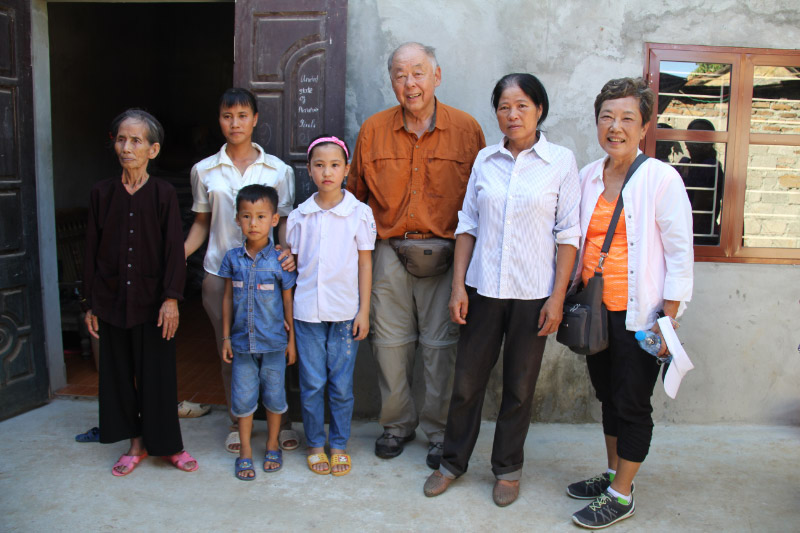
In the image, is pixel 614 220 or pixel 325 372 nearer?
pixel 614 220

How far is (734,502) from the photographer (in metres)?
3.03

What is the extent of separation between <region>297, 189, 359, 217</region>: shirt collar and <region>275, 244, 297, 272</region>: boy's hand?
0.74ft

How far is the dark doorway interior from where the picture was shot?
18.9 feet

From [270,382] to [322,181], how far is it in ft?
3.51

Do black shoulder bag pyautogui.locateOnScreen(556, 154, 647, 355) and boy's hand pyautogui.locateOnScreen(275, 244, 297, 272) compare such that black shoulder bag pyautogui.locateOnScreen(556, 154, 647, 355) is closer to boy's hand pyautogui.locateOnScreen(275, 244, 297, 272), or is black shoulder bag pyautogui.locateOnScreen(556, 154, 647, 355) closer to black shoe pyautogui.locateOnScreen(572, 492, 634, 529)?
black shoe pyautogui.locateOnScreen(572, 492, 634, 529)

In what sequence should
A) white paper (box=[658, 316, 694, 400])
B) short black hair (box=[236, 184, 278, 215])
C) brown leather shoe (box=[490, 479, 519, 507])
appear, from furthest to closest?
short black hair (box=[236, 184, 278, 215]) < brown leather shoe (box=[490, 479, 519, 507]) < white paper (box=[658, 316, 694, 400])

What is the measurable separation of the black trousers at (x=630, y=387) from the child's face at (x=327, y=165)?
4.75 ft

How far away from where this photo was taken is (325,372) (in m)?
3.31

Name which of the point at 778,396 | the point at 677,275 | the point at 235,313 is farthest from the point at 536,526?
the point at 778,396

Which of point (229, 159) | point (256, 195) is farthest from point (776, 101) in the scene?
point (229, 159)

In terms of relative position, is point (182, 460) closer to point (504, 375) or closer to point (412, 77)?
point (504, 375)

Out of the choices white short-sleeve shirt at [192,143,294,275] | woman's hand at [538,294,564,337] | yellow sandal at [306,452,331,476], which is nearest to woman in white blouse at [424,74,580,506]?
woman's hand at [538,294,564,337]

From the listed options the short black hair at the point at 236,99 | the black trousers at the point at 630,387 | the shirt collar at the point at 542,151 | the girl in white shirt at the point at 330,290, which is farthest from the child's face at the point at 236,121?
the black trousers at the point at 630,387

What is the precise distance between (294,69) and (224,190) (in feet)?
2.98
